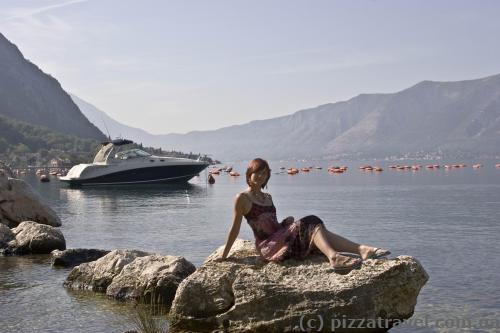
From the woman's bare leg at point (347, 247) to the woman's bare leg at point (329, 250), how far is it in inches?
2.3

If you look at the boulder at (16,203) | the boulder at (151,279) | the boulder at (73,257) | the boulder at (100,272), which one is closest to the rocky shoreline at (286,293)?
the boulder at (151,279)

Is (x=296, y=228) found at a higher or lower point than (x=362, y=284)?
higher

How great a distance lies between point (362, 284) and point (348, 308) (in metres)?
0.42

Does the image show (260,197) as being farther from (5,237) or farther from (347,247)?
(5,237)

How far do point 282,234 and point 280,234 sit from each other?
0.04 m

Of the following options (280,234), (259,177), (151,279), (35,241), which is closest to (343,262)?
(280,234)

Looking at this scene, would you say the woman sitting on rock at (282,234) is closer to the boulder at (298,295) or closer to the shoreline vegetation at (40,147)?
the boulder at (298,295)

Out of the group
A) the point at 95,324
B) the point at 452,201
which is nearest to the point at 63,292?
the point at 95,324

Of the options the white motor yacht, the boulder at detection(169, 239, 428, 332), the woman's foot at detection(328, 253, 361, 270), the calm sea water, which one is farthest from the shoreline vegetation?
the woman's foot at detection(328, 253, 361, 270)

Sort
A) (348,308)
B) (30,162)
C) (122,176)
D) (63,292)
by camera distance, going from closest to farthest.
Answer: (348,308), (63,292), (122,176), (30,162)

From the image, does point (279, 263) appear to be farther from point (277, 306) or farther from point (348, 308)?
point (348, 308)

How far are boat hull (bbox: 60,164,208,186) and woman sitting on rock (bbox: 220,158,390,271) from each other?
180ft

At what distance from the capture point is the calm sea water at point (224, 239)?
11.9 meters

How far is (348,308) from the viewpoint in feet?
30.8
